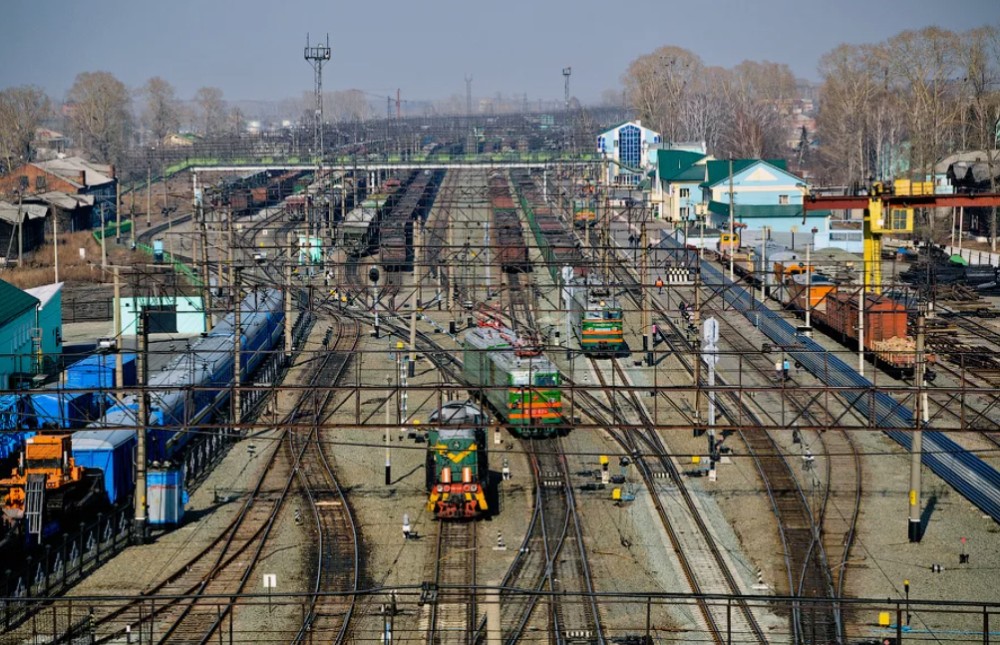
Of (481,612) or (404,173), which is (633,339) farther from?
(404,173)

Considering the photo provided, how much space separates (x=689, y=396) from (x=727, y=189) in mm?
25328

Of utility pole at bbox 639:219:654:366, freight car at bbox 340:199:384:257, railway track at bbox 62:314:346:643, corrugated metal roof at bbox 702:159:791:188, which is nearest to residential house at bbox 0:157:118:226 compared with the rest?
freight car at bbox 340:199:384:257

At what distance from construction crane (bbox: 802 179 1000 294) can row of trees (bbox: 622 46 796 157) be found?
123ft

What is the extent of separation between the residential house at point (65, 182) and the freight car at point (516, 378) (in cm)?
3187

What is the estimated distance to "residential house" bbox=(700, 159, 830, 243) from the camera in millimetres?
45938

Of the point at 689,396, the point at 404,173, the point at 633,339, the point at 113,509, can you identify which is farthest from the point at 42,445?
the point at 404,173

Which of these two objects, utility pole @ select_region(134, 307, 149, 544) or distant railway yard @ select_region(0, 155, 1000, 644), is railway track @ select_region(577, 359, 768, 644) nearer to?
distant railway yard @ select_region(0, 155, 1000, 644)

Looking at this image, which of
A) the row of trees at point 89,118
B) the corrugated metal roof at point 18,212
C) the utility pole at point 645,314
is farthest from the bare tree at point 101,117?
the utility pole at point 645,314

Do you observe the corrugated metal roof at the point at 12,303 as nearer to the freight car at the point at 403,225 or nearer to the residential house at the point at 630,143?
the freight car at the point at 403,225

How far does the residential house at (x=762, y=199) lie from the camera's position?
151 ft

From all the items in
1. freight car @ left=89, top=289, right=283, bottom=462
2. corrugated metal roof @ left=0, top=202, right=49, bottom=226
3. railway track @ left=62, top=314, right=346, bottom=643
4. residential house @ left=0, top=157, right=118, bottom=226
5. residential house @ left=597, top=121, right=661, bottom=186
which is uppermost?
residential house @ left=597, top=121, right=661, bottom=186

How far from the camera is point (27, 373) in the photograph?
23938 millimetres

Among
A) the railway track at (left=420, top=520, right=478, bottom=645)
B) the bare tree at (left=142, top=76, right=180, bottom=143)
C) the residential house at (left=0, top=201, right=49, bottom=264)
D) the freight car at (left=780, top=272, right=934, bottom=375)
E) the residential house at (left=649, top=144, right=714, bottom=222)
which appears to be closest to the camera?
the railway track at (left=420, top=520, right=478, bottom=645)

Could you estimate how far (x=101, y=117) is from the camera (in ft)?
262
